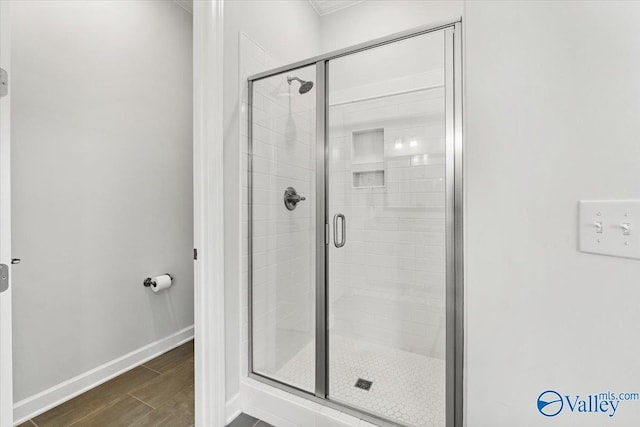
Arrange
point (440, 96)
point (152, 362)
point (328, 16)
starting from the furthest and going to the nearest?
point (328, 16)
point (152, 362)
point (440, 96)

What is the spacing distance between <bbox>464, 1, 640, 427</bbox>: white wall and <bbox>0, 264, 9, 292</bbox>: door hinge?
1372mm

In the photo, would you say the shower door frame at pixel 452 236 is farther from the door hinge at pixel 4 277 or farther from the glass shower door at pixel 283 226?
the door hinge at pixel 4 277

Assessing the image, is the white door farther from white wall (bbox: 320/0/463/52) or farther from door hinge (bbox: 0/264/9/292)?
white wall (bbox: 320/0/463/52)

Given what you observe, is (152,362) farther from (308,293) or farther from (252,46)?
(252,46)

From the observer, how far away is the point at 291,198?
5.45ft

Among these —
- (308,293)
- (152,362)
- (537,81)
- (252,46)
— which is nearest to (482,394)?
(537,81)

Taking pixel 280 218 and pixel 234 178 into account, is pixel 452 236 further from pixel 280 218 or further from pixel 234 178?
pixel 234 178

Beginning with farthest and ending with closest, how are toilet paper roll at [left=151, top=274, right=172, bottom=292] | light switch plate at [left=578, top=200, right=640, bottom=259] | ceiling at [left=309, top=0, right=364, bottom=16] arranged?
ceiling at [left=309, top=0, right=364, bottom=16], toilet paper roll at [left=151, top=274, right=172, bottom=292], light switch plate at [left=578, top=200, right=640, bottom=259]

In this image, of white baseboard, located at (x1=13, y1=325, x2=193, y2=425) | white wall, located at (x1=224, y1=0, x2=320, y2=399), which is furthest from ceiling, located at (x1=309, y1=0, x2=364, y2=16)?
white baseboard, located at (x1=13, y1=325, x2=193, y2=425)

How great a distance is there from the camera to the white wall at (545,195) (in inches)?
23.6

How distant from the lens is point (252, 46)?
5.10ft

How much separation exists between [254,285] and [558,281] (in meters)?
1.29

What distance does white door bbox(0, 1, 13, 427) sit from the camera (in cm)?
87

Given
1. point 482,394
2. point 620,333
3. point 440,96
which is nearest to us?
point 620,333
